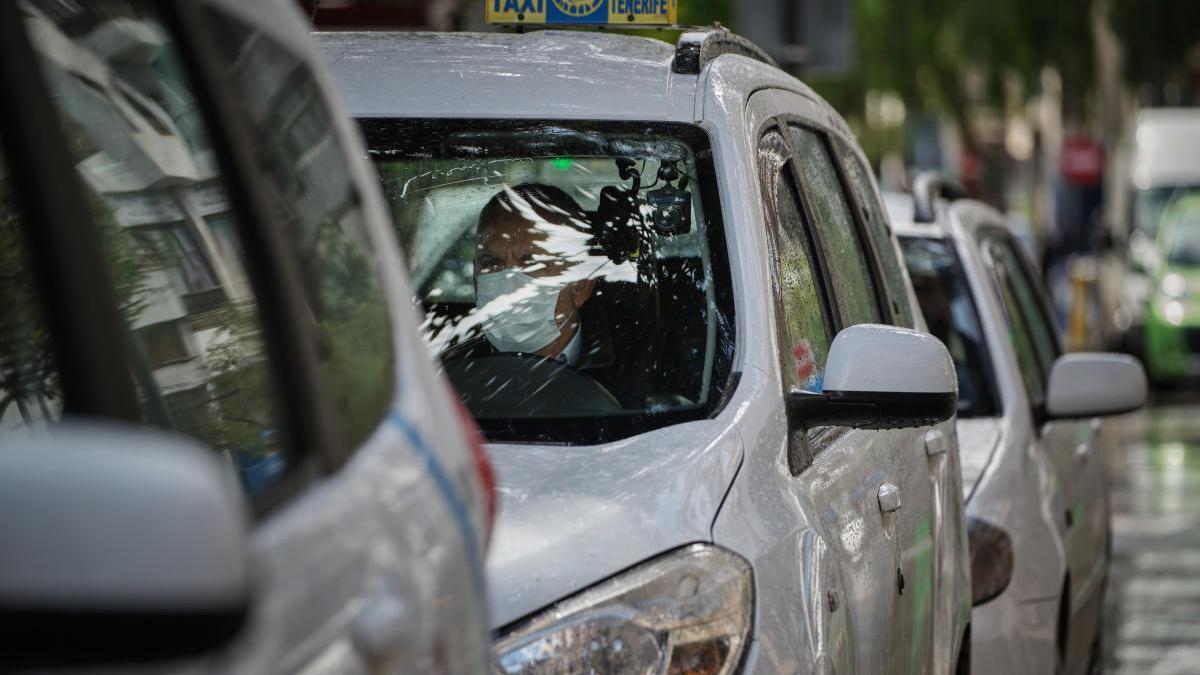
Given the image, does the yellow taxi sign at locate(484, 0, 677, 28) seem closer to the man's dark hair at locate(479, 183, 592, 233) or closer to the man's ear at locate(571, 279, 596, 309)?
the man's dark hair at locate(479, 183, 592, 233)

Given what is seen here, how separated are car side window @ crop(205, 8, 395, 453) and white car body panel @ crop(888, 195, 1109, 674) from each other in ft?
12.6

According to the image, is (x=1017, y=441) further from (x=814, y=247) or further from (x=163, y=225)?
(x=163, y=225)

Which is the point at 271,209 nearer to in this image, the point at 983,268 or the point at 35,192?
the point at 35,192

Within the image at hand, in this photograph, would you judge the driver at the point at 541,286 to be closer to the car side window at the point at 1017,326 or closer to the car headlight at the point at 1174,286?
the car side window at the point at 1017,326

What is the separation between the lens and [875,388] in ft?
11.8

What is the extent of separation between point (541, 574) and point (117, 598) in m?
1.71

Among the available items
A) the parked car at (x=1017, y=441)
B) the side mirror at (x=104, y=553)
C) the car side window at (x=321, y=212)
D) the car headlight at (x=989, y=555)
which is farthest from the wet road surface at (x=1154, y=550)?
the side mirror at (x=104, y=553)

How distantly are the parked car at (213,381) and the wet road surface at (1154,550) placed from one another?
6.47 meters

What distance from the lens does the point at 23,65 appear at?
5.44 feet

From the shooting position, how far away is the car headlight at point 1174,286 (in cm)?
2225

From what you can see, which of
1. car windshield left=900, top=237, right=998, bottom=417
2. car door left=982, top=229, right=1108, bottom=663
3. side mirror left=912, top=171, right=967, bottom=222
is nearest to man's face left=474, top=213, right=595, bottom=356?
car windshield left=900, top=237, right=998, bottom=417

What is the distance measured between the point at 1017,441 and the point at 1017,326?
1.10m

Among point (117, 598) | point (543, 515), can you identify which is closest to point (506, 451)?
point (543, 515)

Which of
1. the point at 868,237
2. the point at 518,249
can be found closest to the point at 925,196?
the point at 868,237
